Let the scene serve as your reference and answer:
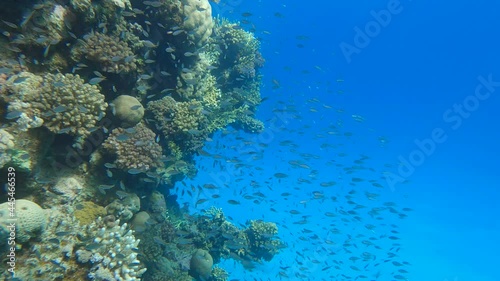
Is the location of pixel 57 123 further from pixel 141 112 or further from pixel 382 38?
pixel 382 38

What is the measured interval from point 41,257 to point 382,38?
83.6 m

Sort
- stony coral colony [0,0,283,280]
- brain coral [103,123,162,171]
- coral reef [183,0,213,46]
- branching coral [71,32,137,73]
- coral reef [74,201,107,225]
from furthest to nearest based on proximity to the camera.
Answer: coral reef [183,0,213,46]
brain coral [103,123,162,171]
branching coral [71,32,137,73]
coral reef [74,201,107,225]
stony coral colony [0,0,283,280]

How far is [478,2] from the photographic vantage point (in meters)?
56.7

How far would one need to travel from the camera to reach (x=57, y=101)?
581 cm

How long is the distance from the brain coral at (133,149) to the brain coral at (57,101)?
0.74 meters

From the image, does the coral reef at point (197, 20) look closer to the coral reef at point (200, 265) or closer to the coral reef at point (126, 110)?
the coral reef at point (126, 110)

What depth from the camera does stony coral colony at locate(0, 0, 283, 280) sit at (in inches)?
216

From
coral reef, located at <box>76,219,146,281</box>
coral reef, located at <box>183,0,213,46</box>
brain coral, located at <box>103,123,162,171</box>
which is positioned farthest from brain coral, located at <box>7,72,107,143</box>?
coral reef, located at <box>183,0,213,46</box>

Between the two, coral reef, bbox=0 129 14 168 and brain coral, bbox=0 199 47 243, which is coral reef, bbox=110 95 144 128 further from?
brain coral, bbox=0 199 47 243

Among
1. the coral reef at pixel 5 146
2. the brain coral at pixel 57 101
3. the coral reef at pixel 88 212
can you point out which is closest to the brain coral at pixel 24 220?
the coral reef at pixel 5 146

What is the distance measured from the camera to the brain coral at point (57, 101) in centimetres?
554

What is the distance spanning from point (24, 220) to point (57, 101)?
7.11ft

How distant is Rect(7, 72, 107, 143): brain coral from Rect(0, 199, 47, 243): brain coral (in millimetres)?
1464

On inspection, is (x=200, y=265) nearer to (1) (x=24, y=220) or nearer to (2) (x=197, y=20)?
(1) (x=24, y=220)
